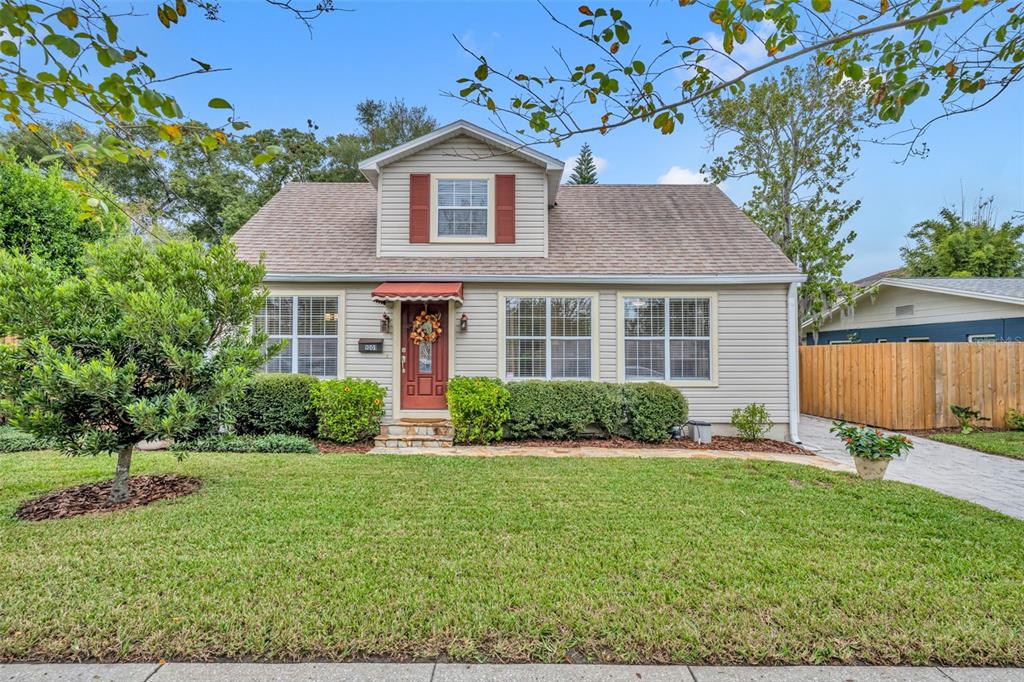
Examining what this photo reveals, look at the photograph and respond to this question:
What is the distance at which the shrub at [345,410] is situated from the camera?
831 centimetres

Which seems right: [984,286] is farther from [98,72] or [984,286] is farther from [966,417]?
[98,72]

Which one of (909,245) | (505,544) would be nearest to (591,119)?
(505,544)

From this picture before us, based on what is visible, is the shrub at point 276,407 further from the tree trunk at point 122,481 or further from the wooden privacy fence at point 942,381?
the wooden privacy fence at point 942,381

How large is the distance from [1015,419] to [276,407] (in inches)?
579

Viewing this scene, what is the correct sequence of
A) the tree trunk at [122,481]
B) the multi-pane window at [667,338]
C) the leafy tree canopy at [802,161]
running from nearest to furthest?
1. the tree trunk at [122,481]
2. the multi-pane window at [667,338]
3. the leafy tree canopy at [802,161]

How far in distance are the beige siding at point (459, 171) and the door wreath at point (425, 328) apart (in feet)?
4.56

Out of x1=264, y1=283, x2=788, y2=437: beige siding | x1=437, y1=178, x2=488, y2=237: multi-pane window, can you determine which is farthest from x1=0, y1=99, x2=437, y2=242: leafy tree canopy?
x1=264, y1=283, x2=788, y2=437: beige siding

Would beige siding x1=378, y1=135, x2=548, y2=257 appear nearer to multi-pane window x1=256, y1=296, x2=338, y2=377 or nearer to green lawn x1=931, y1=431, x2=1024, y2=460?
multi-pane window x1=256, y1=296, x2=338, y2=377

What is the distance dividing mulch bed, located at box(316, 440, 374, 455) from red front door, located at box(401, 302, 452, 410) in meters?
1.21

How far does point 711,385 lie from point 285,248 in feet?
29.7

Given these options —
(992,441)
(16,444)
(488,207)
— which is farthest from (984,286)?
(16,444)

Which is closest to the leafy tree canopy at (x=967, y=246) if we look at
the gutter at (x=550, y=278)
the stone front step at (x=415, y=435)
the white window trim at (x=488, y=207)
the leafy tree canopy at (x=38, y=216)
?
the gutter at (x=550, y=278)

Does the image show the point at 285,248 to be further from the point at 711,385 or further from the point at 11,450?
the point at 711,385

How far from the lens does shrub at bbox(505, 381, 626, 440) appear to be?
28.0 ft
